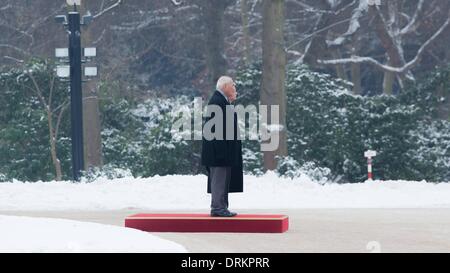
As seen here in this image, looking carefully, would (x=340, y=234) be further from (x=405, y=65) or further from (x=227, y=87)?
(x=405, y=65)

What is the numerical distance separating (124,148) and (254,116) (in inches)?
214

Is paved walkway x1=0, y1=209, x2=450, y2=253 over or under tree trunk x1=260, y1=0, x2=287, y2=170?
under

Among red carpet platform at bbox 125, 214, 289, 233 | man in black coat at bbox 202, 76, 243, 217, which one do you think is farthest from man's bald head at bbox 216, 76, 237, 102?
red carpet platform at bbox 125, 214, 289, 233

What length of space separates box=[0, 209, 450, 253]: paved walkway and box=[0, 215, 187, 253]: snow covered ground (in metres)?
0.58

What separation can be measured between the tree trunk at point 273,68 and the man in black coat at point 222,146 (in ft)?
55.1

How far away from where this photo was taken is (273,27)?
33.6m

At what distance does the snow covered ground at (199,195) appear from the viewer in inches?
863

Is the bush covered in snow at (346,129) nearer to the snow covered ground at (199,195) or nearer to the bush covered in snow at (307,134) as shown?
the bush covered in snow at (307,134)

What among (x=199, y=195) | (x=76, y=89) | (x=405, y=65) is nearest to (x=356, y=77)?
(x=405, y=65)

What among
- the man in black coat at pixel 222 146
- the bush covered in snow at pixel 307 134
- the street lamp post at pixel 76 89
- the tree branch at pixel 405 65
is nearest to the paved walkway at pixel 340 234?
the man in black coat at pixel 222 146

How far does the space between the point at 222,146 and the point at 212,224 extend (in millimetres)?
999

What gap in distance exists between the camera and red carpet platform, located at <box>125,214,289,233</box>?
622 inches

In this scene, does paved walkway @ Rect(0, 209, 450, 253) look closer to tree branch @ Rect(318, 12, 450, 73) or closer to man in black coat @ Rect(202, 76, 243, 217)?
man in black coat @ Rect(202, 76, 243, 217)
